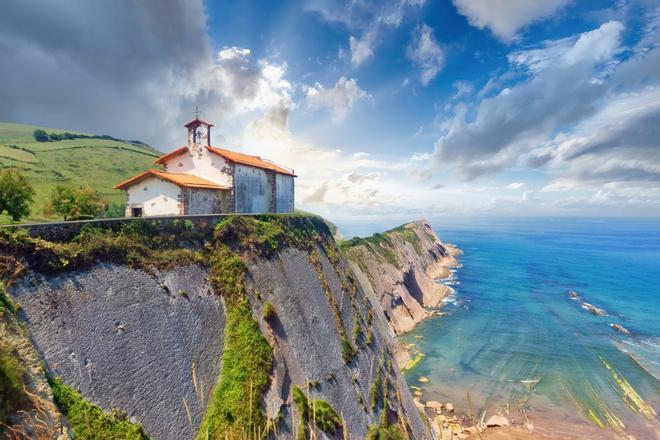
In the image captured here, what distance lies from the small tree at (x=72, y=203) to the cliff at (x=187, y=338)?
15952 mm

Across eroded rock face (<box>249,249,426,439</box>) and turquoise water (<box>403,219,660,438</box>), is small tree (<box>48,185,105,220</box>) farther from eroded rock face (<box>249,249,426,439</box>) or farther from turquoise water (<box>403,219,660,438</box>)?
turquoise water (<box>403,219,660,438</box>)

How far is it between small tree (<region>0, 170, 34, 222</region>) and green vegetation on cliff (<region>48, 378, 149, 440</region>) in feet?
74.0

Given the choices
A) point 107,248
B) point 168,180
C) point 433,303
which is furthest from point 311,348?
point 433,303

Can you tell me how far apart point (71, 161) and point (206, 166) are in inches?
5540

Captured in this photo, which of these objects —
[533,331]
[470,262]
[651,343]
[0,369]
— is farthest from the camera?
[470,262]

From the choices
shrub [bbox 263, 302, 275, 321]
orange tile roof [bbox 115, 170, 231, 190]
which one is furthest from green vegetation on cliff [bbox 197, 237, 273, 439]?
orange tile roof [bbox 115, 170, 231, 190]

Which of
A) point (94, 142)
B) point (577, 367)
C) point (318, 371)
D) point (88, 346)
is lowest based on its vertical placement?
point (577, 367)

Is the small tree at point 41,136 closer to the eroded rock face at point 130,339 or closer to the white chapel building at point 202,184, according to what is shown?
the white chapel building at point 202,184

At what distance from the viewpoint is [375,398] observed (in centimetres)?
2786

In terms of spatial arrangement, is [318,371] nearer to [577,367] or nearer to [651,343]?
[577,367]

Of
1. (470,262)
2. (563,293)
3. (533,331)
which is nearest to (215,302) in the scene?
(533,331)

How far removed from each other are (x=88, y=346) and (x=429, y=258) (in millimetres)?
117223

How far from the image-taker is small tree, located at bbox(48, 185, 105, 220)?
3009 cm

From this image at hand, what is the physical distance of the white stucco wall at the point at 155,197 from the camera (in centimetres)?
2653
